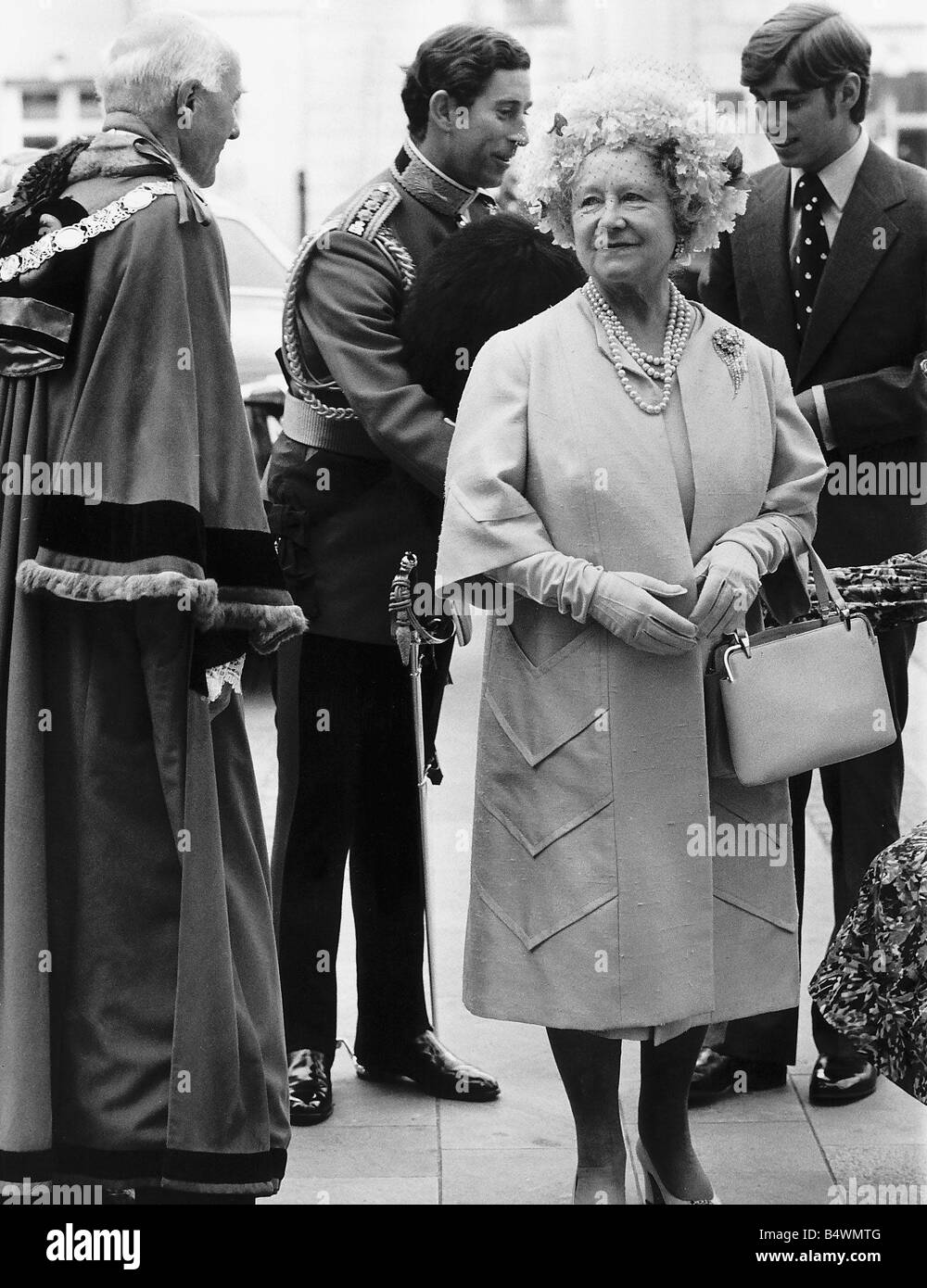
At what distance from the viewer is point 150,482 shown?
2.96 metres

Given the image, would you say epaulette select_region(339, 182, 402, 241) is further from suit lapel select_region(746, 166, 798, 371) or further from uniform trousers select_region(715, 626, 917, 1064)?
uniform trousers select_region(715, 626, 917, 1064)

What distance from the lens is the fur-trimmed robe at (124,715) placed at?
296 centimetres

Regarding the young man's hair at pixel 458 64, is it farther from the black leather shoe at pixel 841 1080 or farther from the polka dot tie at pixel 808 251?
the black leather shoe at pixel 841 1080

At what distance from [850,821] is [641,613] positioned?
128 cm

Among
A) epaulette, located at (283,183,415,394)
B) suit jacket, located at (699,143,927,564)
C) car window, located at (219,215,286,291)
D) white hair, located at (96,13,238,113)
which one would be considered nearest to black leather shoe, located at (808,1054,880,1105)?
suit jacket, located at (699,143,927,564)

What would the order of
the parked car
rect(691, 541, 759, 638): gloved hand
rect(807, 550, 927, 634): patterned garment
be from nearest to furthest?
rect(691, 541, 759, 638): gloved hand < rect(807, 550, 927, 634): patterned garment < the parked car

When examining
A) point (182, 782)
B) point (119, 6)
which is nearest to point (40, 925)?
point (182, 782)

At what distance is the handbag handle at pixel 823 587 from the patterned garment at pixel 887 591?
1.28ft

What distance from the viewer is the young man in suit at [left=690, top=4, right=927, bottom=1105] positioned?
154 inches

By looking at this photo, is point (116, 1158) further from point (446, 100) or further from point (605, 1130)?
point (446, 100)

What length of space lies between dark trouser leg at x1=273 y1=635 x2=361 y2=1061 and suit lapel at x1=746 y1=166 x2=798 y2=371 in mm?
1123

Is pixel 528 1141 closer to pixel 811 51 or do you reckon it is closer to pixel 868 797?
pixel 868 797

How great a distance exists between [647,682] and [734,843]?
1.10 ft

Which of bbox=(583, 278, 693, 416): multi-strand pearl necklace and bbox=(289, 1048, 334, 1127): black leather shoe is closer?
bbox=(583, 278, 693, 416): multi-strand pearl necklace
